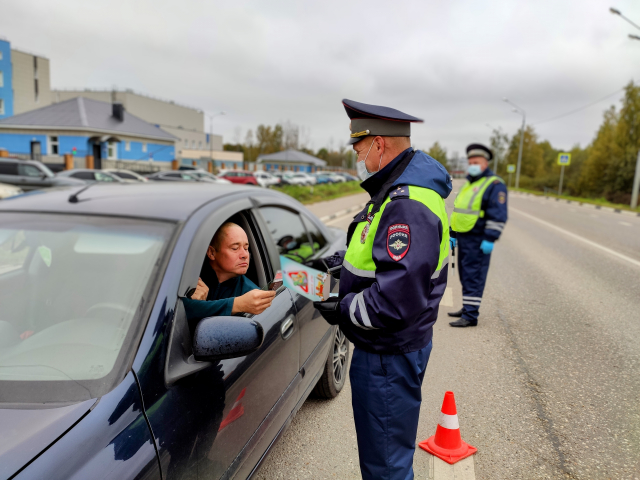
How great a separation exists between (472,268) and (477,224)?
19.2 inches

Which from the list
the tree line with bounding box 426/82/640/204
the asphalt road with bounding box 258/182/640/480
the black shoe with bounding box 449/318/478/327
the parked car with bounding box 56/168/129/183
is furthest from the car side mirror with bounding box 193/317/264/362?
the tree line with bounding box 426/82/640/204

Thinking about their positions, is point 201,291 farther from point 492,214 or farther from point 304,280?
point 492,214

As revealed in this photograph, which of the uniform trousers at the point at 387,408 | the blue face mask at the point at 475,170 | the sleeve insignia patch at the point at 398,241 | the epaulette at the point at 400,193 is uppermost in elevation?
the blue face mask at the point at 475,170

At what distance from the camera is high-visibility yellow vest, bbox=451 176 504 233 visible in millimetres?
4996

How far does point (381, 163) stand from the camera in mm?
1955

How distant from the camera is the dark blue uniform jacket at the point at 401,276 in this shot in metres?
1.64

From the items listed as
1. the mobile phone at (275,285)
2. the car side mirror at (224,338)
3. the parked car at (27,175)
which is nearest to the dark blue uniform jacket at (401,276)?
the mobile phone at (275,285)

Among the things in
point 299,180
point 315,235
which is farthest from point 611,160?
point 315,235

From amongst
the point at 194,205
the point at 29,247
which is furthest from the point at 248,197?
the point at 29,247

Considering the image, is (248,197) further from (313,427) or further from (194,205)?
(313,427)

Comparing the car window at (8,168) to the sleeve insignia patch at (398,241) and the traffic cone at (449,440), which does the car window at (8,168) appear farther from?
the sleeve insignia patch at (398,241)

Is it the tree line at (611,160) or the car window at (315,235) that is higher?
the tree line at (611,160)

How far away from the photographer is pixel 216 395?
165 cm

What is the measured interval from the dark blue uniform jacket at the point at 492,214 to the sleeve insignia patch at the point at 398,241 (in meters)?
3.54
